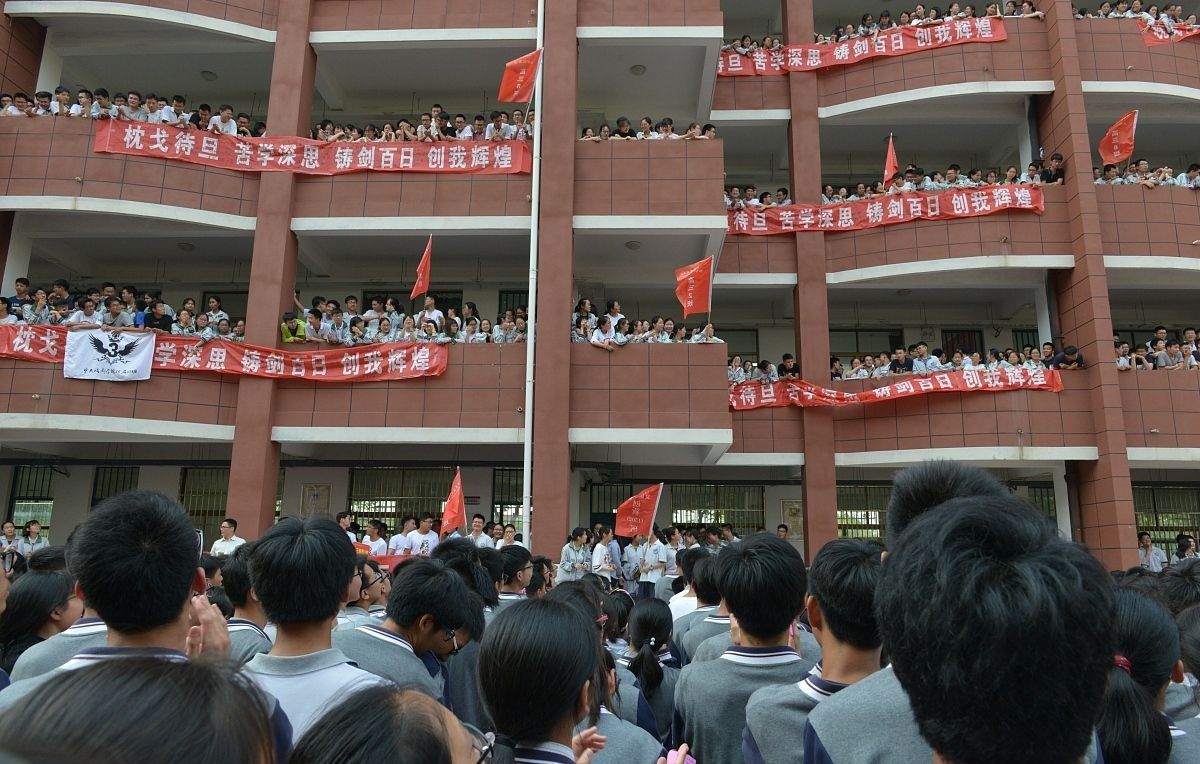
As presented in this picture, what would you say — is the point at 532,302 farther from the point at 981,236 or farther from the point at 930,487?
the point at 930,487

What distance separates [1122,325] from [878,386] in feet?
21.7

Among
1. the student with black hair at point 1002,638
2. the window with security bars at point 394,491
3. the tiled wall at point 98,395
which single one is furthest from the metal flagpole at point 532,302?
the student with black hair at point 1002,638

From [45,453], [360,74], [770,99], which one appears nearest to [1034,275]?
[770,99]

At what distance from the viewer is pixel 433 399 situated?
13453mm

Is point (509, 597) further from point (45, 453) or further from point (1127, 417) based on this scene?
point (45, 453)

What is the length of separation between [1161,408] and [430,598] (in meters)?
14.7

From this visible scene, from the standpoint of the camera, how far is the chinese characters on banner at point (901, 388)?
1391 cm

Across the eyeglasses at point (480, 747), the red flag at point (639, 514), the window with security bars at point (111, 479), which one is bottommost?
the eyeglasses at point (480, 747)

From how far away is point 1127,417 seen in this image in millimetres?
13938

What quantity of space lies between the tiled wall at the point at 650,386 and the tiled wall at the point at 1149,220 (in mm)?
7518

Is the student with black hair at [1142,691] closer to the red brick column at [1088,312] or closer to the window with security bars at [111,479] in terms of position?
the red brick column at [1088,312]

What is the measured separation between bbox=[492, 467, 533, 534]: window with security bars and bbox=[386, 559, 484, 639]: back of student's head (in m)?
12.3

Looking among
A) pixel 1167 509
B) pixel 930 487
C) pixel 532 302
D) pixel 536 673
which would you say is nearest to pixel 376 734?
pixel 536 673

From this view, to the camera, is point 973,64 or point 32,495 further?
point 32,495
